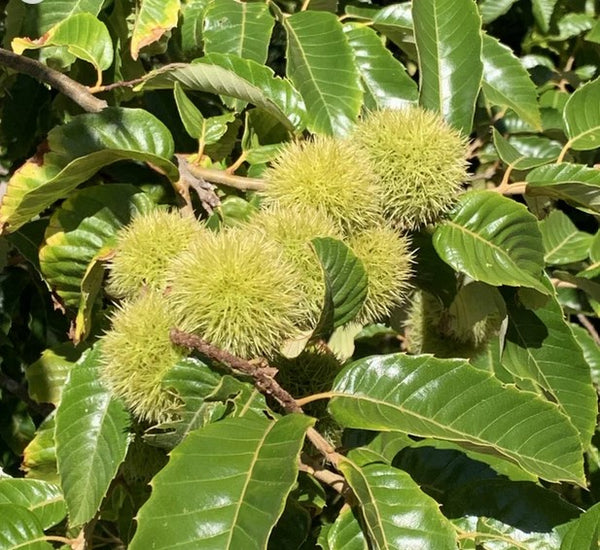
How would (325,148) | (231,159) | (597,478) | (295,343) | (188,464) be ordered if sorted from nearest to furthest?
(188,464)
(295,343)
(325,148)
(231,159)
(597,478)

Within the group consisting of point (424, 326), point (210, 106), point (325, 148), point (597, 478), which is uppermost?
point (325, 148)

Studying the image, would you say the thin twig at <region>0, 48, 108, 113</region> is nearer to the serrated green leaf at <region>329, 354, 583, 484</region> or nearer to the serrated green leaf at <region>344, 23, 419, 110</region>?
the serrated green leaf at <region>344, 23, 419, 110</region>

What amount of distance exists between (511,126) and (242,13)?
87 cm

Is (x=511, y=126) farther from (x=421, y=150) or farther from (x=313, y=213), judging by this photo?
(x=313, y=213)

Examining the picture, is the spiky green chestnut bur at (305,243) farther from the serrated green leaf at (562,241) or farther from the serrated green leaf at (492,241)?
the serrated green leaf at (562,241)

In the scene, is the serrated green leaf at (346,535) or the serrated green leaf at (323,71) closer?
the serrated green leaf at (346,535)

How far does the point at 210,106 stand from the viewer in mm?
1660

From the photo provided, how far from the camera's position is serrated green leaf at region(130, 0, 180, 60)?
4.60 feet

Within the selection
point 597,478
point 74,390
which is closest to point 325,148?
point 74,390

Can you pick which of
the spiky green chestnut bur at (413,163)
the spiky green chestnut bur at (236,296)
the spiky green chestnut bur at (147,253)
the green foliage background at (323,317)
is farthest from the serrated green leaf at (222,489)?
the spiky green chestnut bur at (413,163)

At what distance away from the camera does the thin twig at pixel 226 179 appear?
1300 millimetres

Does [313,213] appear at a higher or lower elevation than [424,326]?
higher

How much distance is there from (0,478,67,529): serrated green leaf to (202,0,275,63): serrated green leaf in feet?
2.81

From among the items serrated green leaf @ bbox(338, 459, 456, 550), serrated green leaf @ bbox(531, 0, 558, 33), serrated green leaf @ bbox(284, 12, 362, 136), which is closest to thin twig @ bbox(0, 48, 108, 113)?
serrated green leaf @ bbox(284, 12, 362, 136)
